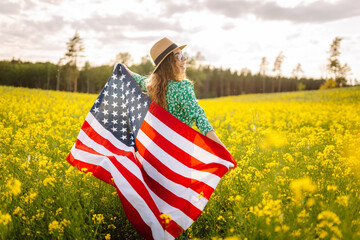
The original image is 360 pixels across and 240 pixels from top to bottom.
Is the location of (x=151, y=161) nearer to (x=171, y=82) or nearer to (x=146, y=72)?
(x=171, y=82)

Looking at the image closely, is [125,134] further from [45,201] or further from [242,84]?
[242,84]

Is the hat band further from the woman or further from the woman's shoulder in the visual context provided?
the woman's shoulder

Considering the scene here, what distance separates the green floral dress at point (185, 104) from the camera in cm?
297

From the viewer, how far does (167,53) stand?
3.15m

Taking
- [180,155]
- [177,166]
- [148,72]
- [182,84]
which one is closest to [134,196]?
[177,166]

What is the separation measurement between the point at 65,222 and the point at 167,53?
2.30m

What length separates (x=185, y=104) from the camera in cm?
304

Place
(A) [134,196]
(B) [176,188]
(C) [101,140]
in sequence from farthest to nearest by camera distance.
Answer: (C) [101,140], (B) [176,188], (A) [134,196]

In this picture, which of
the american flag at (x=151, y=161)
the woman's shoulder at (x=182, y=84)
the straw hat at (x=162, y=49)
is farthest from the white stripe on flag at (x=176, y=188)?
the straw hat at (x=162, y=49)

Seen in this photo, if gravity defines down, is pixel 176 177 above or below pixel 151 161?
below

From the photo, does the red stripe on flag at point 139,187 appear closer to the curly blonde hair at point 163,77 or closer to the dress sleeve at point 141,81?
the curly blonde hair at point 163,77

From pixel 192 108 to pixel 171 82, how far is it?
48 centimetres

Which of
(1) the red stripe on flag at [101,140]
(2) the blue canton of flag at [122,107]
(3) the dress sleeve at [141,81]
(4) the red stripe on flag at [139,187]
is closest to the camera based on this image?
(4) the red stripe on flag at [139,187]

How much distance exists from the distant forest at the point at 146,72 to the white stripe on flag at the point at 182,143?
193 feet
